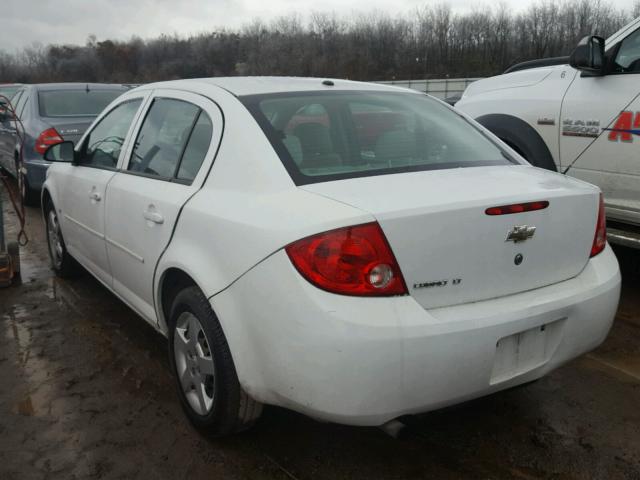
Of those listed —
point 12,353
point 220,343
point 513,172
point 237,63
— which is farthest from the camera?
point 237,63

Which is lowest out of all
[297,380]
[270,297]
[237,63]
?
[297,380]

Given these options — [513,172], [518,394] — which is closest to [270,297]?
[513,172]

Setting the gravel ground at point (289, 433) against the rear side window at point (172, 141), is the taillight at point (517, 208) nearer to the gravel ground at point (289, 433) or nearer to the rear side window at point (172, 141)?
the gravel ground at point (289, 433)

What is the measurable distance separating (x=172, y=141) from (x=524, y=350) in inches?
75.8

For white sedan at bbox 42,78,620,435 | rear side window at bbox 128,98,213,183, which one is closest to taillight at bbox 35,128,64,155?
rear side window at bbox 128,98,213,183

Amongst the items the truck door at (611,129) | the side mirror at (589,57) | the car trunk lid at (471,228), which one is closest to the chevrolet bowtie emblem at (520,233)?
the car trunk lid at (471,228)

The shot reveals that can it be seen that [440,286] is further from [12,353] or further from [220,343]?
[12,353]

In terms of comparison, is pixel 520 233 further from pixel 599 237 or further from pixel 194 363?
pixel 194 363

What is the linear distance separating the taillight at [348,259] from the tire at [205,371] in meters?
0.58

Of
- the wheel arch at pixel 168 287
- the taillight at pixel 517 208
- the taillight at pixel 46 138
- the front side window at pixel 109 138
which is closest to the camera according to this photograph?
the taillight at pixel 517 208

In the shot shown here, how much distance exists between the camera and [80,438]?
8.79 ft

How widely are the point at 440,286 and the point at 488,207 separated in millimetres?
334

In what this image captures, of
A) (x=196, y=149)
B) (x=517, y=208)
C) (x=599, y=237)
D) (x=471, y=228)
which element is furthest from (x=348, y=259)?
(x=599, y=237)

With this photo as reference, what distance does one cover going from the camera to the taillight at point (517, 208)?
2.14m
